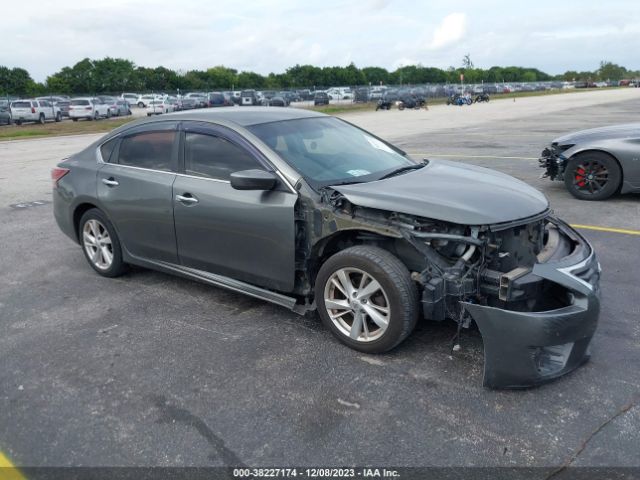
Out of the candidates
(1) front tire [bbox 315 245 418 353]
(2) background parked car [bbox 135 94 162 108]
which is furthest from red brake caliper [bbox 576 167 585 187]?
(2) background parked car [bbox 135 94 162 108]

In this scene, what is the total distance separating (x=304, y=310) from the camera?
406 centimetres

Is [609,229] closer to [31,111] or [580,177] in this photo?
[580,177]

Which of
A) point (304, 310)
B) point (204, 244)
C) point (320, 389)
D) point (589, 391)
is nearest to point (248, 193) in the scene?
point (204, 244)

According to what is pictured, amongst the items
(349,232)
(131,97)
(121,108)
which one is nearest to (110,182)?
(349,232)

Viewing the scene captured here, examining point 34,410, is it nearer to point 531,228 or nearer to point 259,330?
point 259,330

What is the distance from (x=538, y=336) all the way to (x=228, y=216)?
2.30 meters

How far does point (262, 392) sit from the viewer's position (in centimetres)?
343

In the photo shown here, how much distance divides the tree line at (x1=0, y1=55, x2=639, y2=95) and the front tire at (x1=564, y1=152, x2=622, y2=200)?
218 ft

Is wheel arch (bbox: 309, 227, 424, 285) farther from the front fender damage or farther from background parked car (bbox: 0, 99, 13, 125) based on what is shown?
background parked car (bbox: 0, 99, 13, 125)

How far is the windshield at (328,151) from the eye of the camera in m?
4.20

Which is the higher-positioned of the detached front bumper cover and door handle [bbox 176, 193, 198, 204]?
door handle [bbox 176, 193, 198, 204]

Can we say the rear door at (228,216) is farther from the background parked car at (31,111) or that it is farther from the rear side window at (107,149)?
the background parked car at (31,111)

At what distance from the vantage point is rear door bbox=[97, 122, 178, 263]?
4.74 m

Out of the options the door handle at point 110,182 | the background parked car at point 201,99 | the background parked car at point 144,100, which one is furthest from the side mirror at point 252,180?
the background parked car at point 144,100
